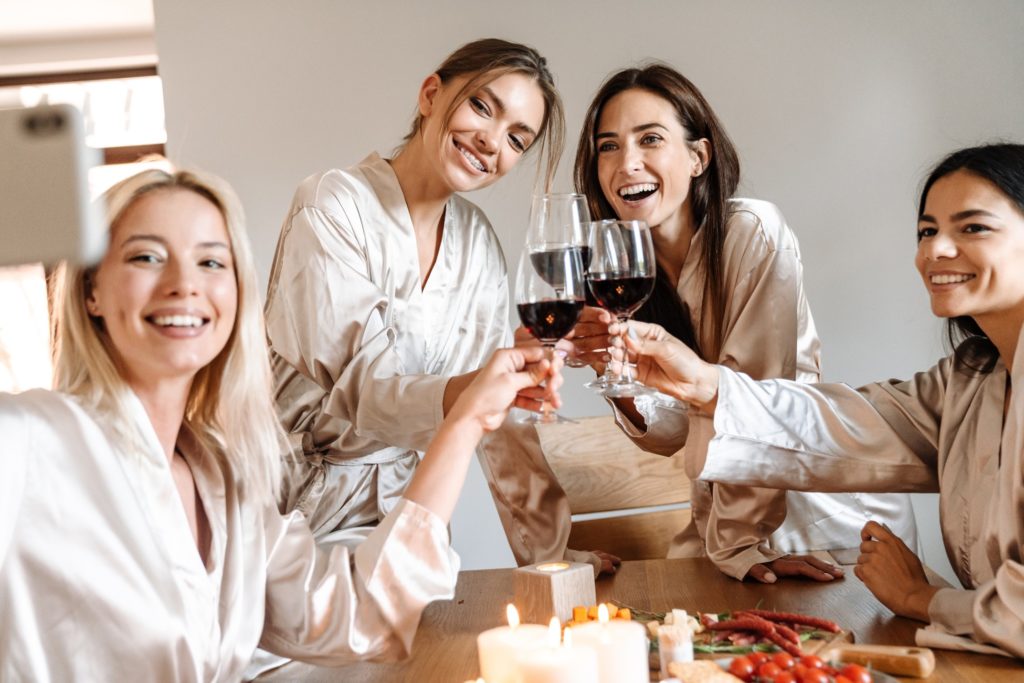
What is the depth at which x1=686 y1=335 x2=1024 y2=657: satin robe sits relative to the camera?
1.60 m

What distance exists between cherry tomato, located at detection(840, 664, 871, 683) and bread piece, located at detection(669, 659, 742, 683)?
0.12 m

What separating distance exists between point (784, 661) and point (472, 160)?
4.45ft

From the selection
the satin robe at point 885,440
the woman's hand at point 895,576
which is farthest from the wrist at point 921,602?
the satin robe at point 885,440

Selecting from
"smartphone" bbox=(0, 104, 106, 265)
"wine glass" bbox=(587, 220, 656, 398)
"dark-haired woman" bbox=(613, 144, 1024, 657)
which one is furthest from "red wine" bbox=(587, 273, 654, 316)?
"smartphone" bbox=(0, 104, 106, 265)

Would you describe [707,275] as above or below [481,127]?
below

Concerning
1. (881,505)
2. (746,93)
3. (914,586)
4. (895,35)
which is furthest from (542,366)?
(895,35)

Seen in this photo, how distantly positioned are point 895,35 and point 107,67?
3.78 metres

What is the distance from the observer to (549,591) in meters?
1.42

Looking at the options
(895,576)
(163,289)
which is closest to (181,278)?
(163,289)

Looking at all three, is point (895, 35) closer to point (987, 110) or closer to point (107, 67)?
point (987, 110)

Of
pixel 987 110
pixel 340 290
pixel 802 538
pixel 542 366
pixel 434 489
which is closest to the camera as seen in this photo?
pixel 434 489

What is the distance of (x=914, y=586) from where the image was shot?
4.89 feet

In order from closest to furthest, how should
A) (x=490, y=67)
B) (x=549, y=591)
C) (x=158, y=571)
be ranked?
(x=158, y=571)
(x=549, y=591)
(x=490, y=67)

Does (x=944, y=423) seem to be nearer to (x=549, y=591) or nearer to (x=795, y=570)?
(x=795, y=570)
